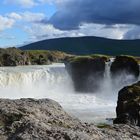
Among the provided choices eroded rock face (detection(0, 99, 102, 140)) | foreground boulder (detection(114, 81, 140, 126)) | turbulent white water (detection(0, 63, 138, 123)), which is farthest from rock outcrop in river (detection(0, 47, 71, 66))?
eroded rock face (detection(0, 99, 102, 140))

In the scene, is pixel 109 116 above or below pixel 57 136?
below

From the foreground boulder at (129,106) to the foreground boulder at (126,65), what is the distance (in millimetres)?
38963

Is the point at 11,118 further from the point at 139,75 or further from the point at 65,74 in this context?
the point at 65,74

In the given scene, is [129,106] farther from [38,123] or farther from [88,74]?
[88,74]

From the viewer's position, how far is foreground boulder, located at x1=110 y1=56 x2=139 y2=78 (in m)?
88.0

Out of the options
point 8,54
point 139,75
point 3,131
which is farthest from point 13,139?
point 8,54

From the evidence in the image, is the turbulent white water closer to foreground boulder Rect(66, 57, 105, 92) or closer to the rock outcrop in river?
foreground boulder Rect(66, 57, 105, 92)

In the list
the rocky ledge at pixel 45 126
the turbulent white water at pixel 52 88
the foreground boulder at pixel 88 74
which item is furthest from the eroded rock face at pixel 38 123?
the foreground boulder at pixel 88 74

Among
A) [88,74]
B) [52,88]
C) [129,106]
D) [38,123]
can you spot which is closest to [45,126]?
[38,123]

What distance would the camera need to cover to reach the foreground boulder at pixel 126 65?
88.0 meters

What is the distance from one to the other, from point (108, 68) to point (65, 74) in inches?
377

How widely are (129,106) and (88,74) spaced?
168ft

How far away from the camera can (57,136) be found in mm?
5668

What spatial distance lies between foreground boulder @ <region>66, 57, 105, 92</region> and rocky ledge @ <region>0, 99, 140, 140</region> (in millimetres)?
83644
